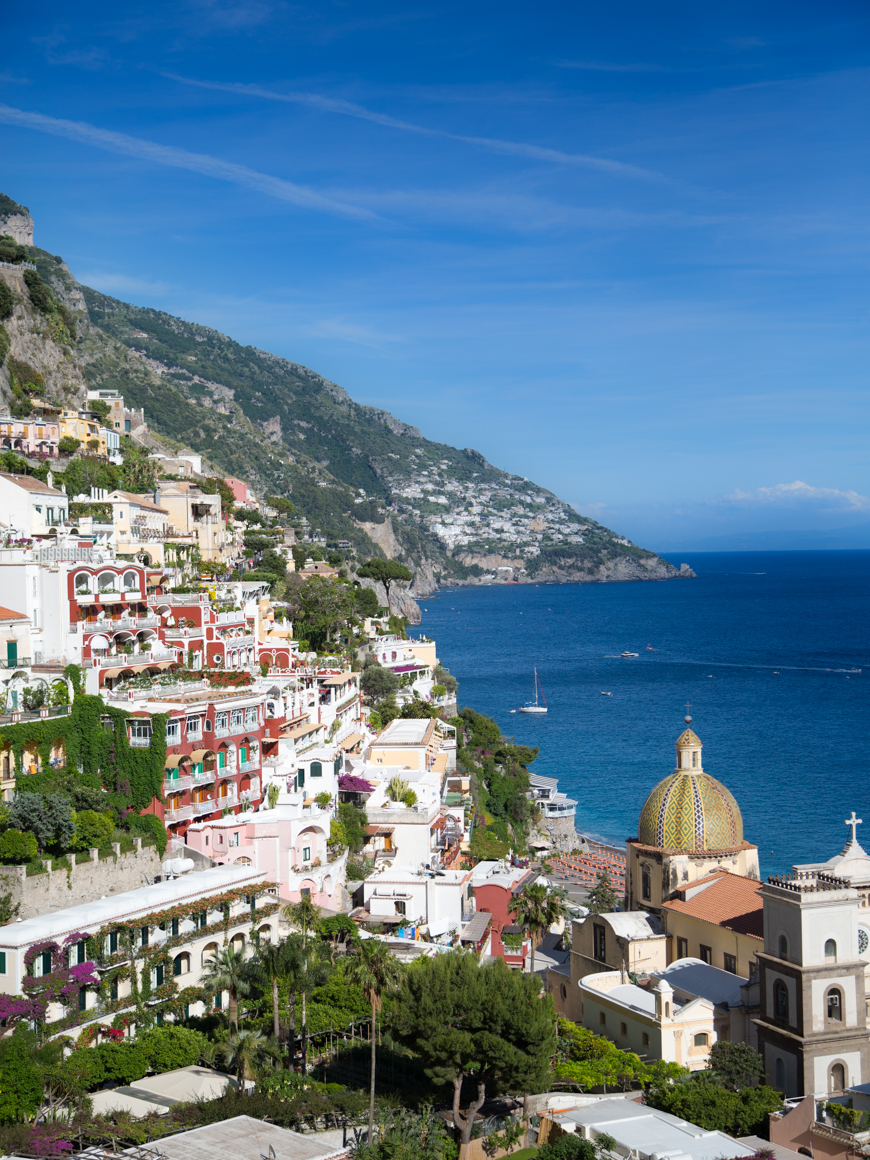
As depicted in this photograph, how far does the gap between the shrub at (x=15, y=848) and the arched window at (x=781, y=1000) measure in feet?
58.7

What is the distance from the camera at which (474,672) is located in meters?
129

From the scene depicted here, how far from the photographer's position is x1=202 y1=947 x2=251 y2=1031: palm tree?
2536 centimetres

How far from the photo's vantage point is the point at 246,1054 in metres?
23.5

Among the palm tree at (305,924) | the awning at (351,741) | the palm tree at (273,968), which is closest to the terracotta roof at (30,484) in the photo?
the awning at (351,741)

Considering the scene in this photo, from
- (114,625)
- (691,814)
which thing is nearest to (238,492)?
(114,625)

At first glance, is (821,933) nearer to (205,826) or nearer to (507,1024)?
(507,1024)

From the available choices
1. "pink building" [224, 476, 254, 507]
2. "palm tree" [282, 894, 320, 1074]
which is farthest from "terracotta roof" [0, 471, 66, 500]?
"pink building" [224, 476, 254, 507]

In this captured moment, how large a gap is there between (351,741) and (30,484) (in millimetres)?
16891

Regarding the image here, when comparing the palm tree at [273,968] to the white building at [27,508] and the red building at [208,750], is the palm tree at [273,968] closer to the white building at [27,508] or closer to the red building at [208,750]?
the red building at [208,750]

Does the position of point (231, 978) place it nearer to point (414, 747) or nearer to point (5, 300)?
point (414, 747)

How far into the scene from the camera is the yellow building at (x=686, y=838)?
33500 mm

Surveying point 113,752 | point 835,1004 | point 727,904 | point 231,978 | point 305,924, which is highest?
point 113,752

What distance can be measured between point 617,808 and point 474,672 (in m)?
59.6

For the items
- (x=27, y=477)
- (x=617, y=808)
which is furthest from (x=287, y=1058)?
(x=617, y=808)
